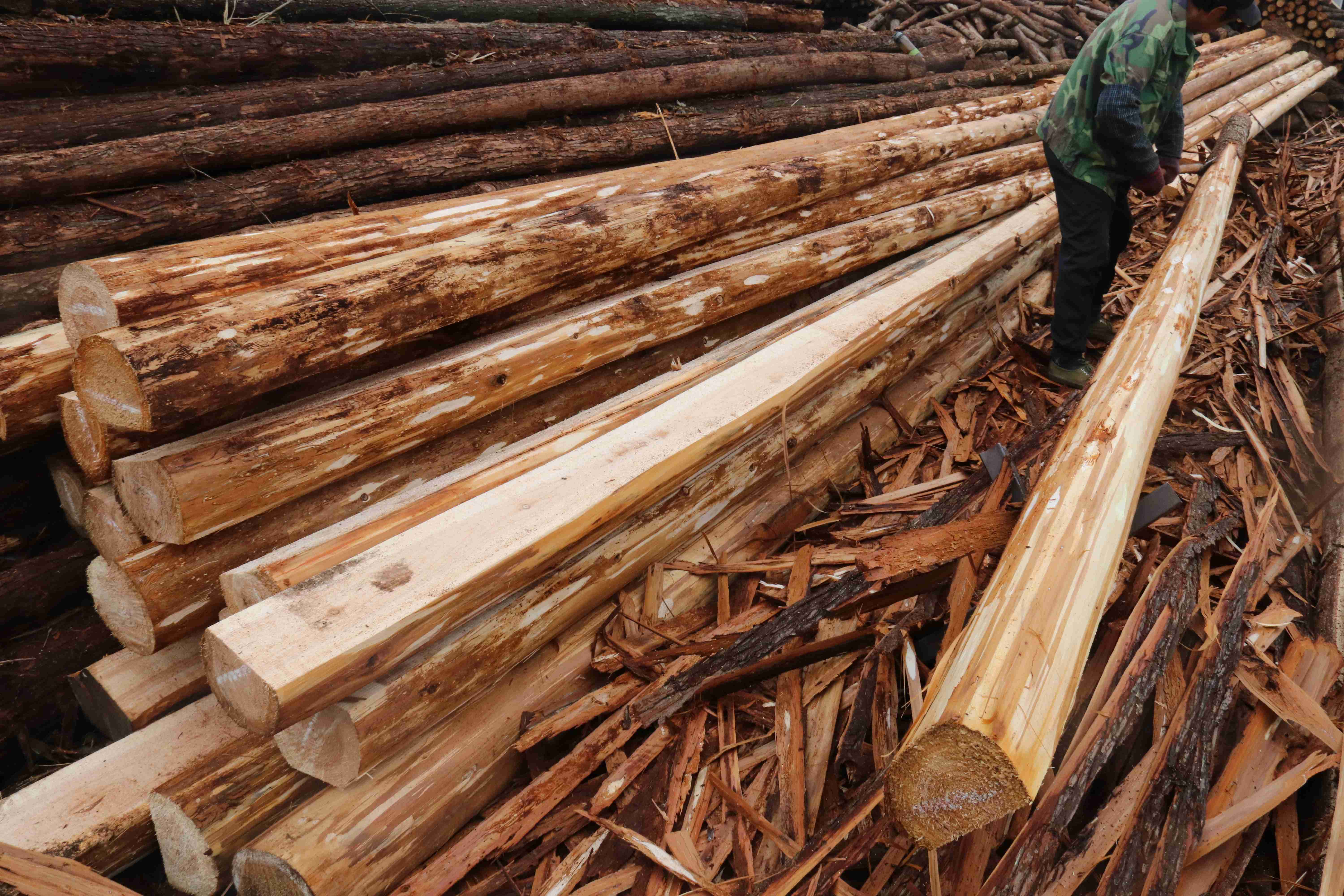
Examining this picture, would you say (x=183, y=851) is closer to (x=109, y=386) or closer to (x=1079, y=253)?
(x=109, y=386)

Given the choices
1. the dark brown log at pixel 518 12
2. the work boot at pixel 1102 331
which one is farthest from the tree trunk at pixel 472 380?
the dark brown log at pixel 518 12

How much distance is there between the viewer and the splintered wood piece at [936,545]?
88.7 inches

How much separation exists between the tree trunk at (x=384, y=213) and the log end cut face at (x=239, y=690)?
36.9 inches

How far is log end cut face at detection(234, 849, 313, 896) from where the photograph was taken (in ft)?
6.23

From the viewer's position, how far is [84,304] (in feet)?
6.92

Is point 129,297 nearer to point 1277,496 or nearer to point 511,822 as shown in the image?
point 511,822

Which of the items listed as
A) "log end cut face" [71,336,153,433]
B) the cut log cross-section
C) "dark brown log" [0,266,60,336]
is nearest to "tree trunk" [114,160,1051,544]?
"log end cut face" [71,336,153,433]

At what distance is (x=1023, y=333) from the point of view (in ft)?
15.1

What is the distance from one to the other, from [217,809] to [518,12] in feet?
17.7

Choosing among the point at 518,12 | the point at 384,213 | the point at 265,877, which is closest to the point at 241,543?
the point at 265,877

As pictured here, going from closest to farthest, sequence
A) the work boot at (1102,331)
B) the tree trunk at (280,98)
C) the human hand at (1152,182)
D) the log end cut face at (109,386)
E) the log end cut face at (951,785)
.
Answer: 1. the log end cut face at (951,785)
2. the log end cut face at (109,386)
3. the tree trunk at (280,98)
4. the human hand at (1152,182)
5. the work boot at (1102,331)

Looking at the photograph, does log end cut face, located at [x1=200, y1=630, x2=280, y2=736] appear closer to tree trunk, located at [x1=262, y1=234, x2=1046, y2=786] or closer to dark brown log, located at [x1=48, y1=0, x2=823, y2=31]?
tree trunk, located at [x1=262, y1=234, x2=1046, y2=786]

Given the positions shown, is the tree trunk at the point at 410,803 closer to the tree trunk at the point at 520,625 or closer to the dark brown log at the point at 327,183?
the tree trunk at the point at 520,625

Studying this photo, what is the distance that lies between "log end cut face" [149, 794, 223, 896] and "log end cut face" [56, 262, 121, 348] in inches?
46.6
